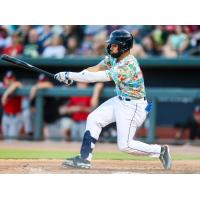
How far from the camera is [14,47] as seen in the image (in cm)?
733

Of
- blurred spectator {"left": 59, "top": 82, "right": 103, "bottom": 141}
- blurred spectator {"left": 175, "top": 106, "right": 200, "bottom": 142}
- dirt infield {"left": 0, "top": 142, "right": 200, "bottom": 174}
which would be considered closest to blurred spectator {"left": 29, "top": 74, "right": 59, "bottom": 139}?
blurred spectator {"left": 59, "top": 82, "right": 103, "bottom": 141}

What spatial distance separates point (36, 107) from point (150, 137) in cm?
136

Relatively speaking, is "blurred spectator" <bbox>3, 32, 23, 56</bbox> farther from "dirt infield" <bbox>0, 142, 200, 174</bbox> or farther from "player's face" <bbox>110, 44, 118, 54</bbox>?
"player's face" <bbox>110, 44, 118, 54</bbox>

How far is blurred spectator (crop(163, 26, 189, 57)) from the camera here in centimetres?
732

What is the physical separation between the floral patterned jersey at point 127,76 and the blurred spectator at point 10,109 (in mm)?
2391

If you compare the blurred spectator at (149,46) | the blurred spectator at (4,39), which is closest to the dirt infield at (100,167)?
the blurred spectator at (149,46)

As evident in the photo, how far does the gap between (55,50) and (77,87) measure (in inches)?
19.8

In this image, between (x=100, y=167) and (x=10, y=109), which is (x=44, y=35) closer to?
(x=10, y=109)

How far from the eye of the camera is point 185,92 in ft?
23.8

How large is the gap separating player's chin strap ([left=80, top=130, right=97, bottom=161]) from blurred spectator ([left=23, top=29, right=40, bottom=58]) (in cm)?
251

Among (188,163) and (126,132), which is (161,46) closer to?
(188,163)
